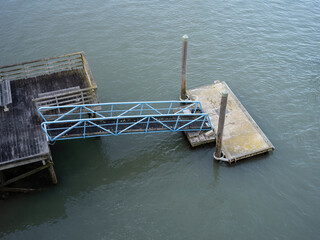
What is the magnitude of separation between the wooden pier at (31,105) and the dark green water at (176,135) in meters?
2.79

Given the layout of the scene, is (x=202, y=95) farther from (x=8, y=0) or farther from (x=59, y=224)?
(x=8, y=0)

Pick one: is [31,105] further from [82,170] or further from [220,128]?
[220,128]

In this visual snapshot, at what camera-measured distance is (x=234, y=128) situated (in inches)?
884

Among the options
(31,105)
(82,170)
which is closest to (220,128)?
(82,170)

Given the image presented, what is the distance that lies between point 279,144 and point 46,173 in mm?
14907

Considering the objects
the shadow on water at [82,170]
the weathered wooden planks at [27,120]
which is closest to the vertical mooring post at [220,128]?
the shadow on water at [82,170]

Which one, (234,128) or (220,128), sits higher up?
(220,128)

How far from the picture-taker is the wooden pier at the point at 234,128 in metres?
21.0

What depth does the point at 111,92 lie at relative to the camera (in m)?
26.0

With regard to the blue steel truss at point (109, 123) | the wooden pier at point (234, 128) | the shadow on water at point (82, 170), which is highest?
the blue steel truss at point (109, 123)

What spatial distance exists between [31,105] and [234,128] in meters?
13.0

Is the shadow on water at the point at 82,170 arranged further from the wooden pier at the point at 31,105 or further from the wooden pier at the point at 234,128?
the wooden pier at the point at 234,128

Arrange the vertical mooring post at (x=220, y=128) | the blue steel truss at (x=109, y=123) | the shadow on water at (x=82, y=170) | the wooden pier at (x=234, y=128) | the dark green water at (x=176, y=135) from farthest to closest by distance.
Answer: the wooden pier at (x=234, y=128) → the blue steel truss at (x=109, y=123) → the vertical mooring post at (x=220, y=128) → the shadow on water at (x=82, y=170) → the dark green water at (x=176, y=135)

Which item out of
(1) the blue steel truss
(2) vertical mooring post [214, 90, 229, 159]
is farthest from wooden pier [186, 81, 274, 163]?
(1) the blue steel truss
